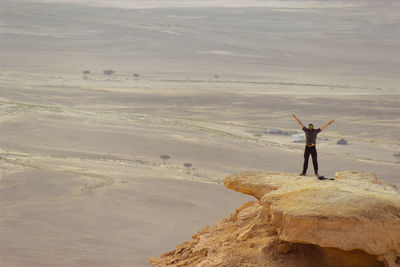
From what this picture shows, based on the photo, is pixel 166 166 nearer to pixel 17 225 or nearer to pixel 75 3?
pixel 17 225

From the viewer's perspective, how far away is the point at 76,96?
149 ft

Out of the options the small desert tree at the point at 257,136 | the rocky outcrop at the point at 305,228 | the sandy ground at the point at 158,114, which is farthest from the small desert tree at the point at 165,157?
the rocky outcrop at the point at 305,228

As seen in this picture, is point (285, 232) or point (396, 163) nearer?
point (285, 232)

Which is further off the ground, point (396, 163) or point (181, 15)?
point (181, 15)

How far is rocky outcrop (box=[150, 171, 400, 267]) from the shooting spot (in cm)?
786

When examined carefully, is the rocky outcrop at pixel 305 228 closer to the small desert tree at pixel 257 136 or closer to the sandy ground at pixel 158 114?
the sandy ground at pixel 158 114

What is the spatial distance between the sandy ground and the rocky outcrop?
739cm

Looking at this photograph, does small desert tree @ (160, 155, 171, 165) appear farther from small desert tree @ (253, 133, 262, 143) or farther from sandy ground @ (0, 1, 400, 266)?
small desert tree @ (253, 133, 262, 143)

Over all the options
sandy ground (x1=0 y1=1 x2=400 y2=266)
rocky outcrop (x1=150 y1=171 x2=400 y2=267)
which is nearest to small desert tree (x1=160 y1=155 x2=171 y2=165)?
sandy ground (x1=0 y1=1 x2=400 y2=266)

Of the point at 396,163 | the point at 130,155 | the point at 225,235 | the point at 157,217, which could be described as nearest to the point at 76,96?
the point at 130,155

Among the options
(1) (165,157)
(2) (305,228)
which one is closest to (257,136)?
(1) (165,157)

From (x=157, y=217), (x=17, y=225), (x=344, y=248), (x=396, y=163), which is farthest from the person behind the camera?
(x=396, y=163)

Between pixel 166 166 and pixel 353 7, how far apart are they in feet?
277

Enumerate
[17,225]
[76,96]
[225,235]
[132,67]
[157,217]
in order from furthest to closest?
[132,67] → [76,96] → [157,217] → [17,225] → [225,235]
